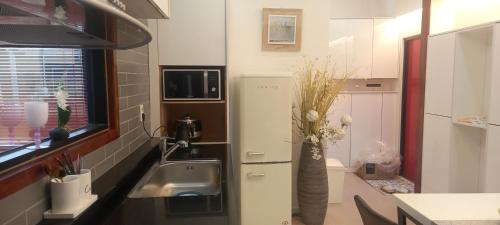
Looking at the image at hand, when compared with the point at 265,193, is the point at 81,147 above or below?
above

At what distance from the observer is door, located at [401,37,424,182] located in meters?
4.39

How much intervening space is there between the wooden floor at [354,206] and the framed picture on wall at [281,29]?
1702 mm

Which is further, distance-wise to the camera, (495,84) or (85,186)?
(495,84)

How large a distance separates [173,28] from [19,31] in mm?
1764

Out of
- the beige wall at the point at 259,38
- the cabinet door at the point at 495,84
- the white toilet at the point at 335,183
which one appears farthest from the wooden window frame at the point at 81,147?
the cabinet door at the point at 495,84

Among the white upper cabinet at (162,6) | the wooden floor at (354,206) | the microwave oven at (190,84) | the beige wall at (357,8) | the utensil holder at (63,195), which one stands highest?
the beige wall at (357,8)

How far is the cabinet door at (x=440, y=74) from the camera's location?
114 inches

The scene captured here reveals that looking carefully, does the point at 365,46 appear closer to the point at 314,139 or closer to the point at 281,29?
the point at 281,29

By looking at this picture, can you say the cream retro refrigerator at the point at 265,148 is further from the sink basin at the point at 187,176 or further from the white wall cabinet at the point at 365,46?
the white wall cabinet at the point at 365,46

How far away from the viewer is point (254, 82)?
2.53 meters

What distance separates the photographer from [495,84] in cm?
239

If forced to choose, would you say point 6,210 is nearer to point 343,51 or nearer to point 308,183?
point 308,183

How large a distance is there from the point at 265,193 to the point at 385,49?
3.12 meters

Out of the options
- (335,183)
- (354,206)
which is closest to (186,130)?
(335,183)
